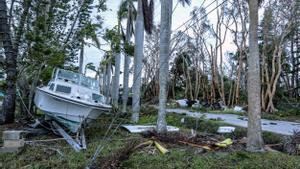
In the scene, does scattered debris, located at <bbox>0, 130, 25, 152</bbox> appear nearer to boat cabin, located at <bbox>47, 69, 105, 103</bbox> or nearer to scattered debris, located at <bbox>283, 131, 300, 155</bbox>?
boat cabin, located at <bbox>47, 69, 105, 103</bbox>

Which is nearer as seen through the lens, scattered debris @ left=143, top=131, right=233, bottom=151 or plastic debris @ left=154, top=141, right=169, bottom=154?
plastic debris @ left=154, top=141, right=169, bottom=154

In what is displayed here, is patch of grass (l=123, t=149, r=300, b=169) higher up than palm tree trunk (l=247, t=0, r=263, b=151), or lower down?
lower down

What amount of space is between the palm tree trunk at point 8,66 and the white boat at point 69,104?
1512 millimetres

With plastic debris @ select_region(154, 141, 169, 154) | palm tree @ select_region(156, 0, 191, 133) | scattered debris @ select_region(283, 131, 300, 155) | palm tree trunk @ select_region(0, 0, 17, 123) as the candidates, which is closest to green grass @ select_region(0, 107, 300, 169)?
plastic debris @ select_region(154, 141, 169, 154)

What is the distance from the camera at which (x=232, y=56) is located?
102ft

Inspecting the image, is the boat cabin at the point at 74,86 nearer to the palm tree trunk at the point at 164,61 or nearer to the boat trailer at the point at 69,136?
the boat trailer at the point at 69,136

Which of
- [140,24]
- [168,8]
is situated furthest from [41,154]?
[140,24]

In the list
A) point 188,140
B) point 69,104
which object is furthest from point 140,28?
point 188,140

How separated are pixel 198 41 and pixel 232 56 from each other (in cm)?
770

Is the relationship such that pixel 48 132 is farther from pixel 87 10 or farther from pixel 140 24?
pixel 140 24

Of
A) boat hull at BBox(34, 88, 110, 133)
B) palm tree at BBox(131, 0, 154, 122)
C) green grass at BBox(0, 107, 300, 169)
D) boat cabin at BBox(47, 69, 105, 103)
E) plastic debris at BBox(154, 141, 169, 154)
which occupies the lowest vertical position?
green grass at BBox(0, 107, 300, 169)

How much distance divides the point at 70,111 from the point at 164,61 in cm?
336

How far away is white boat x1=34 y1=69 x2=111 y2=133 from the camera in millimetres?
8211

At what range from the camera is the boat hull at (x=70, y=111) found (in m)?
8.20
